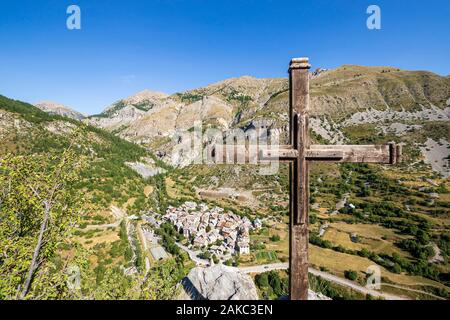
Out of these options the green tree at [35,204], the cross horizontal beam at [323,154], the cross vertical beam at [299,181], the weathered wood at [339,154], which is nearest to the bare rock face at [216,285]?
the cross vertical beam at [299,181]

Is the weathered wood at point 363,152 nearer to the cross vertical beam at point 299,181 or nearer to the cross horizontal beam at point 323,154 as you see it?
the cross horizontal beam at point 323,154

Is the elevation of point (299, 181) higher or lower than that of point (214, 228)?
higher

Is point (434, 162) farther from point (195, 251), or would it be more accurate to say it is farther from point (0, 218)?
point (0, 218)

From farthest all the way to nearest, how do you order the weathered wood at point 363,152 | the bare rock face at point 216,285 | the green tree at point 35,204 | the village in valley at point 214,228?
1. the village in valley at point 214,228
2. the bare rock face at point 216,285
3. the green tree at point 35,204
4. the weathered wood at point 363,152

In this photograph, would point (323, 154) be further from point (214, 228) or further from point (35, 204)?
point (214, 228)

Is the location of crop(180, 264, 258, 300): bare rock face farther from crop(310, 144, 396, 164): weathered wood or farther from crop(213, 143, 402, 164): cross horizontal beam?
crop(310, 144, 396, 164): weathered wood

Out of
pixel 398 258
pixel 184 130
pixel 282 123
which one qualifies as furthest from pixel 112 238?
pixel 184 130

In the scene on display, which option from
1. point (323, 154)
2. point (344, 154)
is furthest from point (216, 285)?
point (344, 154)
